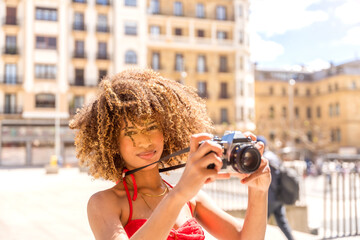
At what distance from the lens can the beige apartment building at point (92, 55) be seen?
1282 inches

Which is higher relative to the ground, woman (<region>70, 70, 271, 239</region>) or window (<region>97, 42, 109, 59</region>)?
window (<region>97, 42, 109, 59</region>)

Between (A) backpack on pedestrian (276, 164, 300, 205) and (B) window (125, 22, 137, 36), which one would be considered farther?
(B) window (125, 22, 137, 36)

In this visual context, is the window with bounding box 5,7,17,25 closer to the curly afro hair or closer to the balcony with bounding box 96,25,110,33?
the balcony with bounding box 96,25,110,33

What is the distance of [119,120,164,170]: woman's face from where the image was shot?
5.65ft

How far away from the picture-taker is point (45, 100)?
108ft

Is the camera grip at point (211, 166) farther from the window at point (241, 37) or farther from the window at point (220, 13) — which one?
the window at point (220, 13)

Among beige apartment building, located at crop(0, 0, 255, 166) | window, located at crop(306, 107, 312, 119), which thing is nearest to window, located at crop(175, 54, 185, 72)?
beige apartment building, located at crop(0, 0, 255, 166)

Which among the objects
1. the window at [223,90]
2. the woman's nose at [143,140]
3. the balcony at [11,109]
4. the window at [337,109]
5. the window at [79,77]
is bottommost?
the woman's nose at [143,140]

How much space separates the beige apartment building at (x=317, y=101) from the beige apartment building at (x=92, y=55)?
13866 mm

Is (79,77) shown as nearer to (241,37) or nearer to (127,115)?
(241,37)

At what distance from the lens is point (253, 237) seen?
1.74 m

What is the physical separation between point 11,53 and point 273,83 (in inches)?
1477

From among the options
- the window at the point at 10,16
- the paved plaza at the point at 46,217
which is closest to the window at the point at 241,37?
the window at the point at 10,16

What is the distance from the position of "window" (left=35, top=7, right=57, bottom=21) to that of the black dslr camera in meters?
34.7
